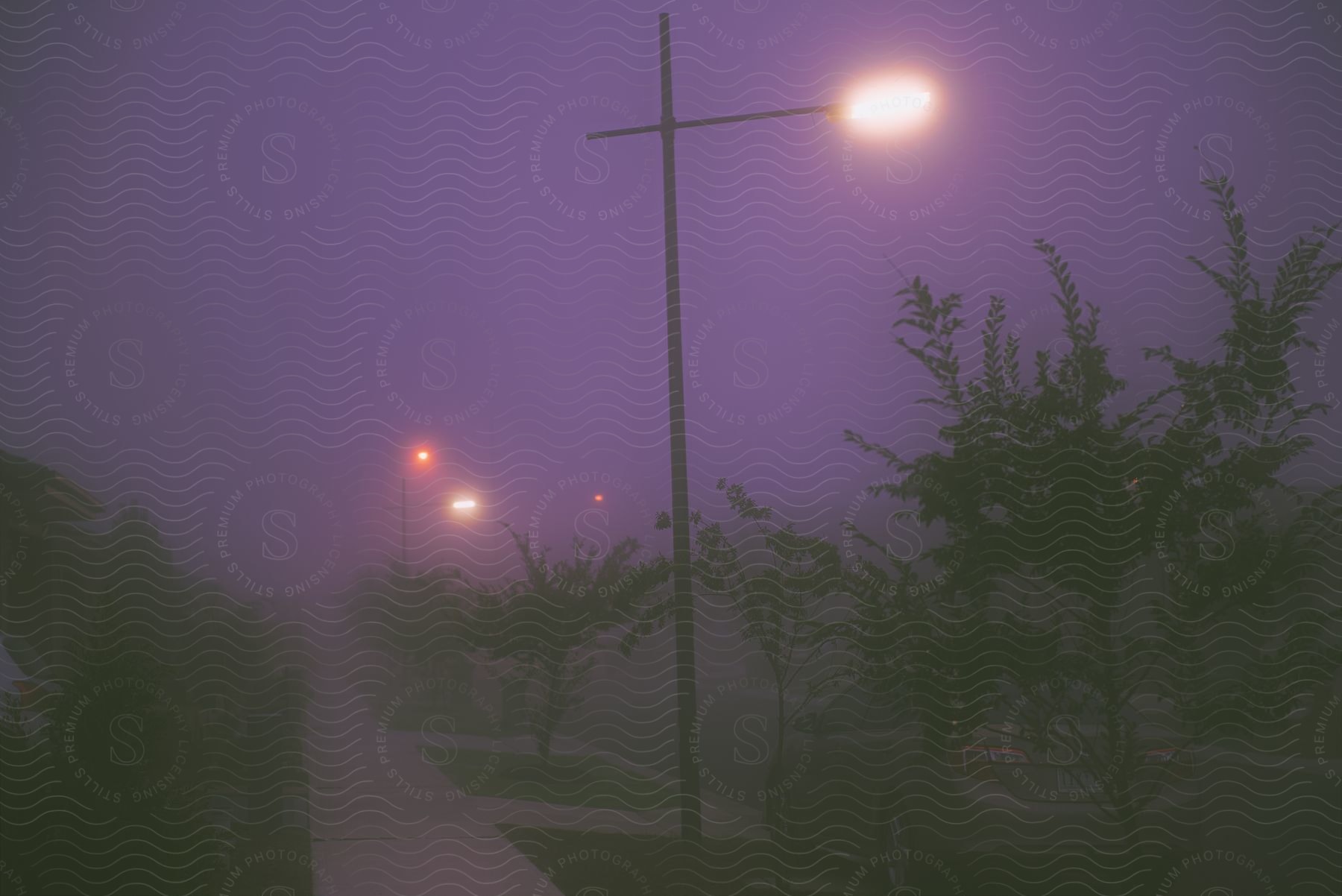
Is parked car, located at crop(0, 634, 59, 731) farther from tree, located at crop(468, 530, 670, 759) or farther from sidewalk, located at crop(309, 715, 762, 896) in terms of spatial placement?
tree, located at crop(468, 530, 670, 759)

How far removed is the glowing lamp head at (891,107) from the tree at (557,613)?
6.38 ft

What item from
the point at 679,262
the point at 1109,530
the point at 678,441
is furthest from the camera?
the point at 679,262

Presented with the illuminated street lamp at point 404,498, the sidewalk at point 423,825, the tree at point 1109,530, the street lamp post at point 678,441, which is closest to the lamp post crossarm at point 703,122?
the street lamp post at point 678,441

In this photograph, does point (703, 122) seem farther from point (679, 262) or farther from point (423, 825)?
point (423, 825)

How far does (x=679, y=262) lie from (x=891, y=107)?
105 centimetres

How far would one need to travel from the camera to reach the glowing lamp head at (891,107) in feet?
11.6

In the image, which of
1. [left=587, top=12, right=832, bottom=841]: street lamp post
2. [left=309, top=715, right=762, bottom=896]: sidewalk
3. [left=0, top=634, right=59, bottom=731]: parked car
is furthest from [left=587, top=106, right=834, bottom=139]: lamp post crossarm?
[left=0, top=634, right=59, bottom=731]: parked car

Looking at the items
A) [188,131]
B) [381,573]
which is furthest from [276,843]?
[188,131]

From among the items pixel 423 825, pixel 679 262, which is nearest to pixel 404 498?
pixel 423 825

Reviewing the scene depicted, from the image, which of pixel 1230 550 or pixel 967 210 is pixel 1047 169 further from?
pixel 1230 550

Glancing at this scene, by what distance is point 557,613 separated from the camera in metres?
3.63

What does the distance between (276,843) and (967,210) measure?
386cm

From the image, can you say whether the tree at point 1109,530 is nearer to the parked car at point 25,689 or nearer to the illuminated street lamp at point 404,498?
the illuminated street lamp at point 404,498

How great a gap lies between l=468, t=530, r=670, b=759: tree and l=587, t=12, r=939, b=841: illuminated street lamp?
0.19 metres
